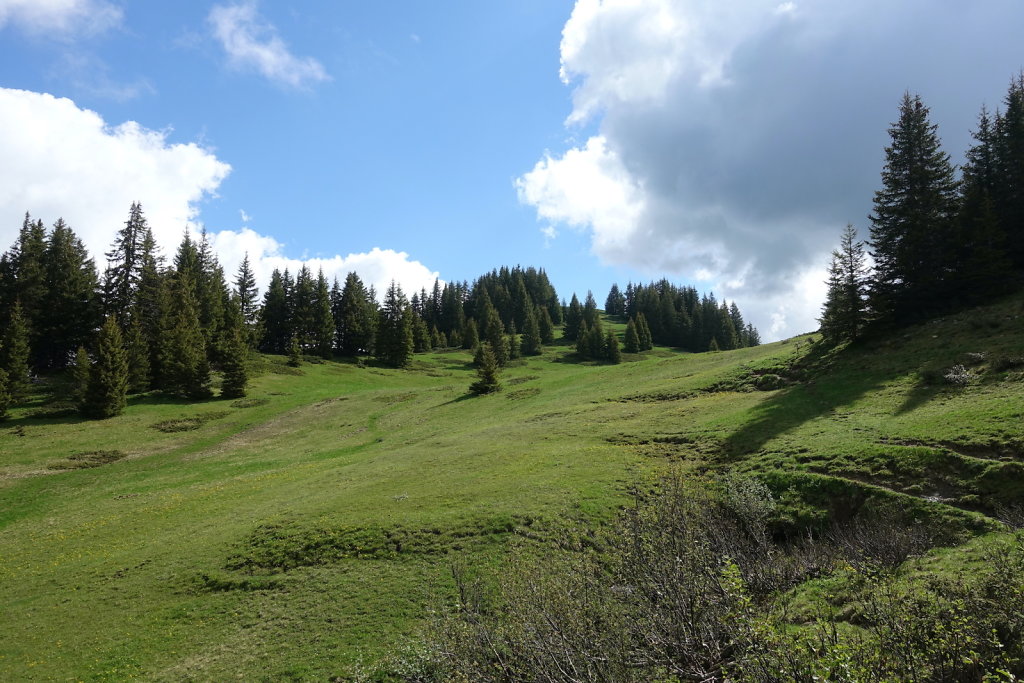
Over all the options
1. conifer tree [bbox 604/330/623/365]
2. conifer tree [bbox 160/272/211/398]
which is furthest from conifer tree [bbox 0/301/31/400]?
conifer tree [bbox 604/330/623/365]

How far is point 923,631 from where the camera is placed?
780cm

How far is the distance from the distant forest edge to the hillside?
10.7 meters

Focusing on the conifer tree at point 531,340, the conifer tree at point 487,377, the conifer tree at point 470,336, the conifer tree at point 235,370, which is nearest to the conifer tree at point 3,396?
the conifer tree at point 235,370

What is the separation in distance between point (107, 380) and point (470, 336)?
8599 cm

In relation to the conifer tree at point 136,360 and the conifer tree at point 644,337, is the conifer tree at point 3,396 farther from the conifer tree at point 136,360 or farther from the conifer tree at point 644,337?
the conifer tree at point 644,337

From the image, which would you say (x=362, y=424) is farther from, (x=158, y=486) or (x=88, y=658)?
(x=88, y=658)

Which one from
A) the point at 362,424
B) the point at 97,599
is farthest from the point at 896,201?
the point at 97,599

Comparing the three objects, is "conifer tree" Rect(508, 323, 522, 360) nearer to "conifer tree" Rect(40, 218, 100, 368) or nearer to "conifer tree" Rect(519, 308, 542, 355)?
"conifer tree" Rect(519, 308, 542, 355)

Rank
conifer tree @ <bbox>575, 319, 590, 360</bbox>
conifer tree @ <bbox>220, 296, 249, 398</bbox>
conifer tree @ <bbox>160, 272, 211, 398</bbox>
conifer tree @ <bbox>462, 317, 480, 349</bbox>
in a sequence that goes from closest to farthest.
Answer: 1. conifer tree @ <bbox>160, 272, 211, 398</bbox>
2. conifer tree @ <bbox>220, 296, 249, 398</bbox>
3. conifer tree @ <bbox>575, 319, 590, 360</bbox>
4. conifer tree @ <bbox>462, 317, 480, 349</bbox>

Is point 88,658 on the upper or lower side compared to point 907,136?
lower

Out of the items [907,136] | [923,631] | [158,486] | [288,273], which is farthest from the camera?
[288,273]

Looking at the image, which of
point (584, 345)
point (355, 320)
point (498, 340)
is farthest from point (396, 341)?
point (584, 345)

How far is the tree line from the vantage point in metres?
40.6

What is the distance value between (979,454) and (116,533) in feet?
140
